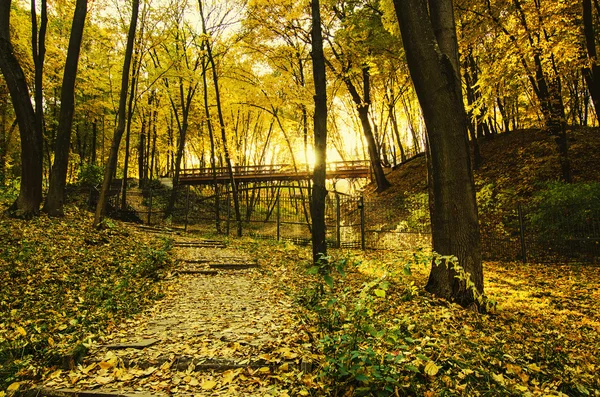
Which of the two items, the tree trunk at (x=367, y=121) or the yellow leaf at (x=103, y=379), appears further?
the tree trunk at (x=367, y=121)

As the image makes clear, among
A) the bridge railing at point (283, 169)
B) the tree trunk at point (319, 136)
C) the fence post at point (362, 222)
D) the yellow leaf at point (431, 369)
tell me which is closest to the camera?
the yellow leaf at point (431, 369)

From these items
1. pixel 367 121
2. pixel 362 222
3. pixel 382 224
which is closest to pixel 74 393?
pixel 362 222

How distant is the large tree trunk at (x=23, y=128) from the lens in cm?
837

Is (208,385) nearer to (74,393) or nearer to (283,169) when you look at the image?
(74,393)

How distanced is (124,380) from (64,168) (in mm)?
9007

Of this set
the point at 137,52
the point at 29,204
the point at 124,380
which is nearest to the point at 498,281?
the point at 124,380

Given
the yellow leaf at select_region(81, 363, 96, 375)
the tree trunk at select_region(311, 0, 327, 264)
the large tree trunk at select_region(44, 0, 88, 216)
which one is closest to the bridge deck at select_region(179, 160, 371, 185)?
the large tree trunk at select_region(44, 0, 88, 216)

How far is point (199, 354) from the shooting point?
3197 millimetres

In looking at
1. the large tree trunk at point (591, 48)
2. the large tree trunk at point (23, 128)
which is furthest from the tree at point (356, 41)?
the large tree trunk at point (23, 128)

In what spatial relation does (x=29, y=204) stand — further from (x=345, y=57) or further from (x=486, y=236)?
(x=486, y=236)

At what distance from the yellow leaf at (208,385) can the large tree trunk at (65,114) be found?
361 inches

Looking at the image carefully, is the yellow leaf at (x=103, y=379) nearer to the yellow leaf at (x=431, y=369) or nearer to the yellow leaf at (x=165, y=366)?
the yellow leaf at (x=165, y=366)

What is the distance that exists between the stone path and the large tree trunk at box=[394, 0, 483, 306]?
97.3 inches

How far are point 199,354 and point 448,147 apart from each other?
4.10 m
